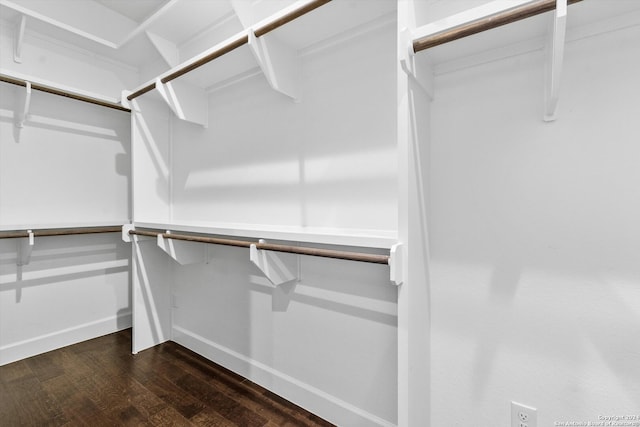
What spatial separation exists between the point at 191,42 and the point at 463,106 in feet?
6.16

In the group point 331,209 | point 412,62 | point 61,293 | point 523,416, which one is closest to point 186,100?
point 331,209

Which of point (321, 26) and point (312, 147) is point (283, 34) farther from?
point (312, 147)

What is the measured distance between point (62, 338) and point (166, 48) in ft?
7.09

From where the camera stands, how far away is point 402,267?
1019mm

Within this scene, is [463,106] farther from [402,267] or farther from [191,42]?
[191,42]

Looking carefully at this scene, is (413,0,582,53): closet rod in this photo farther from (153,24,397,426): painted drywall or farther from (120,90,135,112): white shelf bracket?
(120,90,135,112): white shelf bracket

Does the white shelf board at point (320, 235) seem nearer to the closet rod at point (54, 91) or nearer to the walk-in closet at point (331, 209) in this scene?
the walk-in closet at point (331, 209)

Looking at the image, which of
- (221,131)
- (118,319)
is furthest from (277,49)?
(118,319)

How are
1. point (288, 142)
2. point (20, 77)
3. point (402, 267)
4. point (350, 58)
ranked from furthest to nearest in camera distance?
point (20, 77) → point (288, 142) → point (350, 58) → point (402, 267)

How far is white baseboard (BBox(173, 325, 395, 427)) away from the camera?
1.42 metres

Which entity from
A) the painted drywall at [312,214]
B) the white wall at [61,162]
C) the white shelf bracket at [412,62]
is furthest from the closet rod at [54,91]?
the white shelf bracket at [412,62]

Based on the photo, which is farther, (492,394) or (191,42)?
(191,42)

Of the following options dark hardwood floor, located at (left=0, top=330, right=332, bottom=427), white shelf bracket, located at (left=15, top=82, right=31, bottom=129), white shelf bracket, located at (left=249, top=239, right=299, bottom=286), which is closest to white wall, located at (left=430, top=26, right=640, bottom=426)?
white shelf bracket, located at (left=249, top=239, right=299, bottom=286)

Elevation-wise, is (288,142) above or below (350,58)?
below
